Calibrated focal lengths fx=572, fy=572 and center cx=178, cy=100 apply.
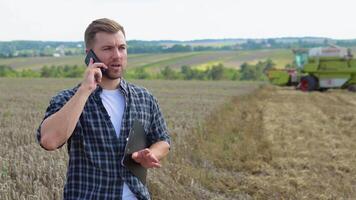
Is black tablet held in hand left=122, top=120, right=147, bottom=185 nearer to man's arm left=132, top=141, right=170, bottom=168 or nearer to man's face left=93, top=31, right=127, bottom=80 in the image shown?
man's arm left=132, top=141, right=170, bottom=168

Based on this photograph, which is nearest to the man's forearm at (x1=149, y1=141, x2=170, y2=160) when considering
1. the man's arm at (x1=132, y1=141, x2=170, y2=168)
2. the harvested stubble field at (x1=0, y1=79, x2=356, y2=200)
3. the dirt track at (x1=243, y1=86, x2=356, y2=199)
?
the man's arm at (x1=132, y1=141, x2=170, y2=168)

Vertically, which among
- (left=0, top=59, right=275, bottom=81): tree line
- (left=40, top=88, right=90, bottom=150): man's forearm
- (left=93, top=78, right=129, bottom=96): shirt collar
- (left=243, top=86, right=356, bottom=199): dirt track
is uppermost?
(left=93, top=78, right=129, bottom=96): shirt collar

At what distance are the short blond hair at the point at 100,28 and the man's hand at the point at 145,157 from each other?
580 millimetres

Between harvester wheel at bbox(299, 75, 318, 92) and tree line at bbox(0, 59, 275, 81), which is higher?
harvester wheel at bbox(299, 75, 318, 92)

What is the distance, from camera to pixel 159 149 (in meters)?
2.91

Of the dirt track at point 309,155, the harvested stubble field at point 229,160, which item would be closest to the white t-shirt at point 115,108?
the harvested stubble field at point 229,160

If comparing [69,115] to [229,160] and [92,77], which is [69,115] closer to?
[92,77]

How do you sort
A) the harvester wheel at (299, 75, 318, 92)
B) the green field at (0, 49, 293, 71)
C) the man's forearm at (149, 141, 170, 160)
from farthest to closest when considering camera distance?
the green field at (0, 49, 293, 71), the harvester wheel at (299, 75, 318, 92), the man's forearm at (149, 141, 170, 160)

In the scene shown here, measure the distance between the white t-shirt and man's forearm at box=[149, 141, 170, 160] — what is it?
0.22 m

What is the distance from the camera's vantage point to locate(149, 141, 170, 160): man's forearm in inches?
112

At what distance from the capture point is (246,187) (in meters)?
7.63

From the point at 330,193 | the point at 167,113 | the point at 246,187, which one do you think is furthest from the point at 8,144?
the point at 167,113

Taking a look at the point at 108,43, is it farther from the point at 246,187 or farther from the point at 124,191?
the point at 246,187

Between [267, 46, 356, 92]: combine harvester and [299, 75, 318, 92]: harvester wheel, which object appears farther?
[299, 75, 318, 92]: harvester wheel
